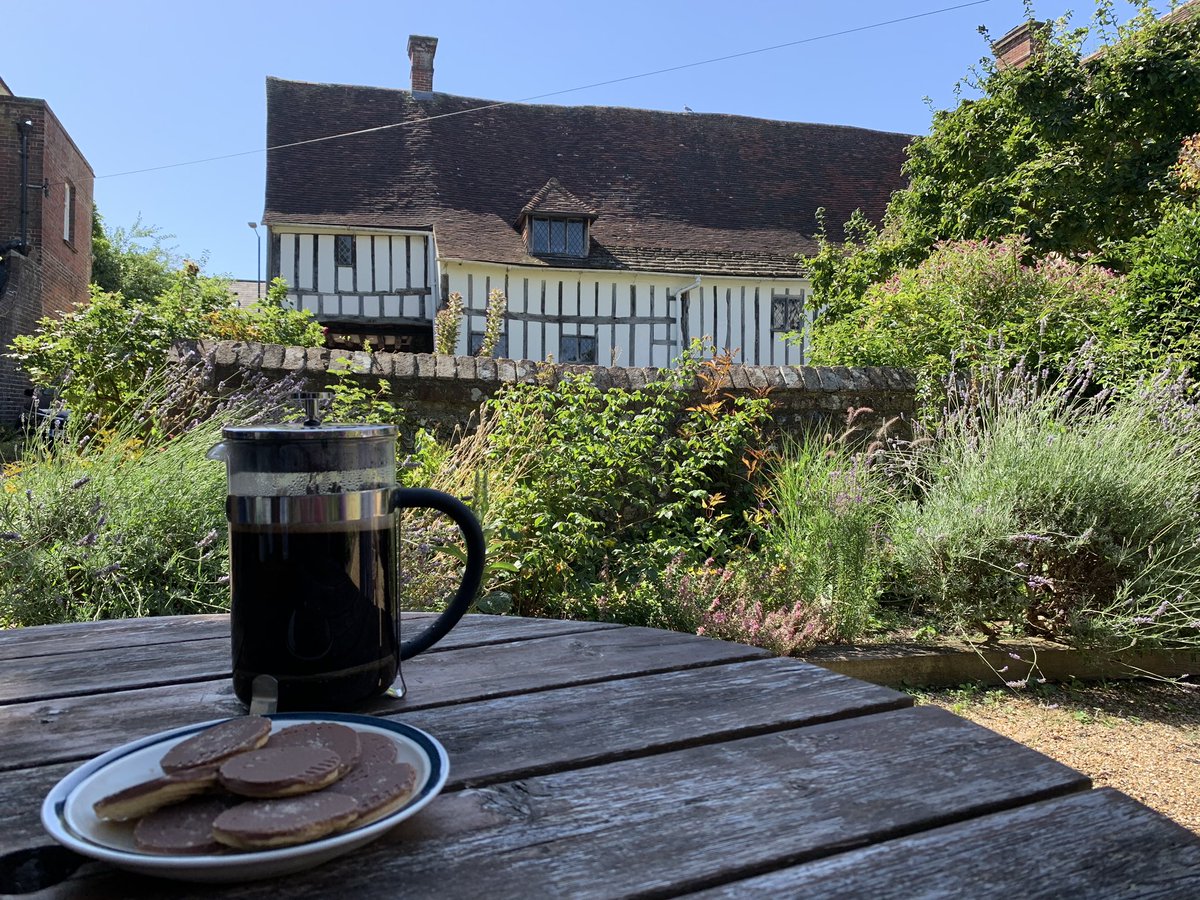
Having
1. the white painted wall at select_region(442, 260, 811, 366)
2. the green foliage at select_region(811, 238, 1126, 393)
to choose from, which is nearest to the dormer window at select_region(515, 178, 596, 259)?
the white painted wall at select_region(442, 260, 811, 366)


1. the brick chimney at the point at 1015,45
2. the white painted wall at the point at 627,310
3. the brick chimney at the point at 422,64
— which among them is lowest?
the white painted wall at the point at 627,310

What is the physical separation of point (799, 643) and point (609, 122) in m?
16.5

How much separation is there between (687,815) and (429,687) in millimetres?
410

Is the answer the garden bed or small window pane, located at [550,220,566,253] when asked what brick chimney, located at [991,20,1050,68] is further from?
the garden bed

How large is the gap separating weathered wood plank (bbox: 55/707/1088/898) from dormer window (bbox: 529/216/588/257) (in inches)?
562

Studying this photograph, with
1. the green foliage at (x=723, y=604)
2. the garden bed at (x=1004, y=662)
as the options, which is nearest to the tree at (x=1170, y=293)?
the garden bed at (x=1004, y=662)

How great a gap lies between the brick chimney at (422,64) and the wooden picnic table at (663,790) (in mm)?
18243

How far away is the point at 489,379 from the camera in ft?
15.5

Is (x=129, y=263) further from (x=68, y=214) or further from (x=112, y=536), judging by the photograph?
(x=112, y=536)

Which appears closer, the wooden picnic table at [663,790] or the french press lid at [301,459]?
the wooden picnic table at [663,790]

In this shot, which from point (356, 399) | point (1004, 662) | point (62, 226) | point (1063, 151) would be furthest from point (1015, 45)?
point (62, 226)

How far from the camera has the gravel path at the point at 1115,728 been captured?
247cm

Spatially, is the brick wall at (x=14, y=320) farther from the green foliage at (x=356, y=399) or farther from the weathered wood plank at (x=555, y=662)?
the weathered wood plank at (x=555, y=662)

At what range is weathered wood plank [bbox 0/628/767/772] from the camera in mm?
846
